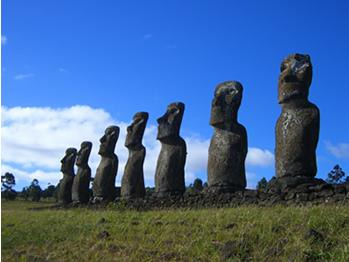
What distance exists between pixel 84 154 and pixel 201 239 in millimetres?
15500

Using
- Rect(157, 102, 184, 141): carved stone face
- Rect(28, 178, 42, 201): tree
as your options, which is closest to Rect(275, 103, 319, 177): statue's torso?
Rect(157, 102, 184, 141): carved stone face

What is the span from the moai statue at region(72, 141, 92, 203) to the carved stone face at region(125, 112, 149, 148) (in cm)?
351

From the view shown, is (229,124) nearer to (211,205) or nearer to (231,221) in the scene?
(211,205)

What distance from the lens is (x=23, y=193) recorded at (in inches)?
1703

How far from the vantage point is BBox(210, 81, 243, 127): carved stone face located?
16.4 meters

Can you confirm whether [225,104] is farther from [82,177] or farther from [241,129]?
[82,177]

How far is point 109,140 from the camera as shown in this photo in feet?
73.2

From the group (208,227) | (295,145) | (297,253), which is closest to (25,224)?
(208,227)

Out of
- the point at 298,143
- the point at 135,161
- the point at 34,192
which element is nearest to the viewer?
the point at 298,143

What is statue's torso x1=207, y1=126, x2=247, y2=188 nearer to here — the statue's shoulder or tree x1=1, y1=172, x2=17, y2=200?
the statue's shoulder

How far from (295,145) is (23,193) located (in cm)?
3237

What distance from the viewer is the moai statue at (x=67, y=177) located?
80.4 ft

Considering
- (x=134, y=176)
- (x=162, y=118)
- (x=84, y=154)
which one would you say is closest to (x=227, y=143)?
(x=162, y=118)

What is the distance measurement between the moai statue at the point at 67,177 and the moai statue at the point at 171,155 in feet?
23.5
